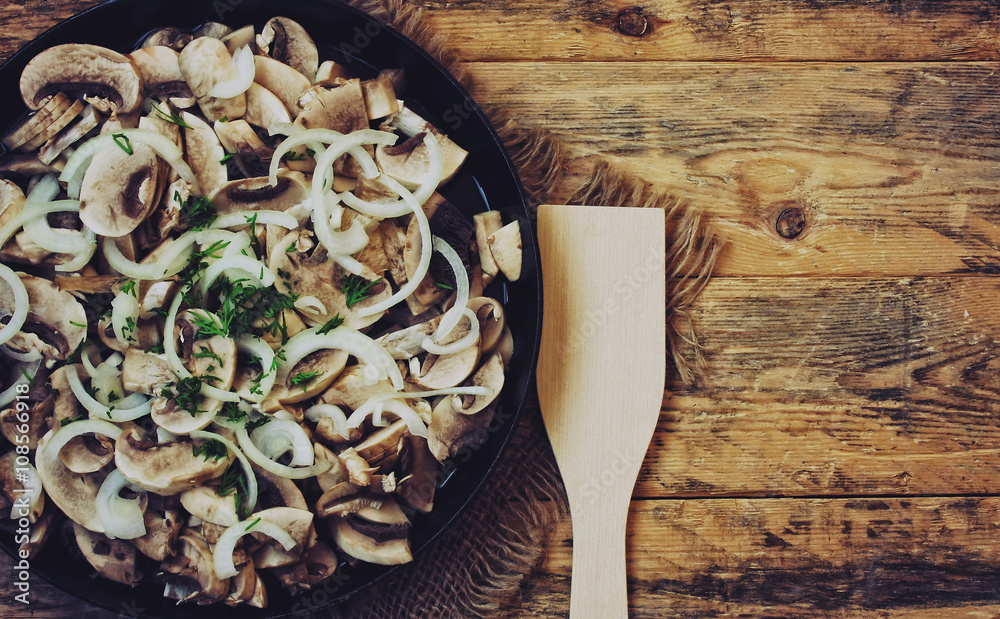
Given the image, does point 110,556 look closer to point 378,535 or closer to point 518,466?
point 378,535

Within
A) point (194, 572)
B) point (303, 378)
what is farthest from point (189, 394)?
point (194, 572)

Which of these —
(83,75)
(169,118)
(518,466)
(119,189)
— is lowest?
(518,466)

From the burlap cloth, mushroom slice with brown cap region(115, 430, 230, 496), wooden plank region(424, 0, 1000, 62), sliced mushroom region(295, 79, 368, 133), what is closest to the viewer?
mushroom slice with brown cap region(115, 430, 230, 496)

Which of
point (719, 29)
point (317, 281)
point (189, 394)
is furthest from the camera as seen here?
point (719, 29)

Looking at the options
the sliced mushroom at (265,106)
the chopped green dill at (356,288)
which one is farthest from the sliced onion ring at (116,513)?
the sliced mushroom at (265,106)

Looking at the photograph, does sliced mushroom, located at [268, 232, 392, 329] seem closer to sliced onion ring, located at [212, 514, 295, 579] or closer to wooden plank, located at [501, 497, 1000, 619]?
sliced onion ring, located at [212, 514, 295, 579]

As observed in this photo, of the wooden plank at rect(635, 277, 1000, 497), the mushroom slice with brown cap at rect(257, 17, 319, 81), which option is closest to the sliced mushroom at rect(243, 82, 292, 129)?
the mushroom slice with brown cap at rect(257, 17, 319, 81)

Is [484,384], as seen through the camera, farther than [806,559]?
No
